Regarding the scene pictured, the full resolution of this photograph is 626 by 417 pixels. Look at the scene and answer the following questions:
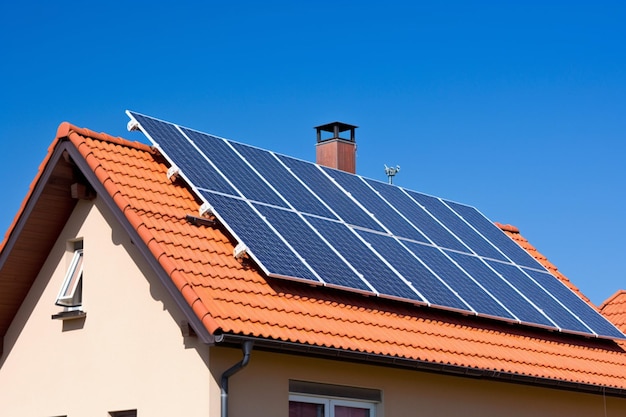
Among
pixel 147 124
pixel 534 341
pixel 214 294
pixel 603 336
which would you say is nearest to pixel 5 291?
pixel 147 124

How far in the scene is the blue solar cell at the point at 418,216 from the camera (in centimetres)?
1972

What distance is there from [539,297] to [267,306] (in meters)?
7.31

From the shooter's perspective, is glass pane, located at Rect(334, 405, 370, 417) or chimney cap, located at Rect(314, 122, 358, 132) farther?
chimney cap, located at Rect(314, 122, 358, 132)

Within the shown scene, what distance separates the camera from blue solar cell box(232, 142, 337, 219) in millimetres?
17453

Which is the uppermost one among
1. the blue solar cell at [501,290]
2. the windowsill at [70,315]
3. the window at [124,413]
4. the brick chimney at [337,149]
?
the brick chimney at [337,149]

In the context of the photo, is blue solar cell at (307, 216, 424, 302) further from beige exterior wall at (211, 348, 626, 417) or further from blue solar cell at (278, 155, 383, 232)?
beige exterior wall at (211, 348, 626, 417)

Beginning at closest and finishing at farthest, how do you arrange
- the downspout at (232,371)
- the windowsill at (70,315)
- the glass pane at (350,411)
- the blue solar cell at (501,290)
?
the downspout at (232,371) < the glass pane at (350,411) < the windowsill at (70,315) < the blue solar cell at (501,290)

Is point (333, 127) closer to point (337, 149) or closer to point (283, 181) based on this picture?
point (337, 149)

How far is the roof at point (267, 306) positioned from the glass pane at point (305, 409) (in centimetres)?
97

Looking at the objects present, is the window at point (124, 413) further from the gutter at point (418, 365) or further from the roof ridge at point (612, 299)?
the roof ridge at point (612, 299)

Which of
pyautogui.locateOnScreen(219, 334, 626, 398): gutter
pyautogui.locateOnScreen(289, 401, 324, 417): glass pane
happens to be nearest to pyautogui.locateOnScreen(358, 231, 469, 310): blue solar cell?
pyautogui.locateOnScreen(219, 334, 626, 398): gutter

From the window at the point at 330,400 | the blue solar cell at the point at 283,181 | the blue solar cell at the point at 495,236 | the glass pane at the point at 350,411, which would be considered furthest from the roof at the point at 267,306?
the blue solar cell at the point at 495,236

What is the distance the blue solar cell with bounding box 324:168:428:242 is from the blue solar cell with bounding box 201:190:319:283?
358 centimetres

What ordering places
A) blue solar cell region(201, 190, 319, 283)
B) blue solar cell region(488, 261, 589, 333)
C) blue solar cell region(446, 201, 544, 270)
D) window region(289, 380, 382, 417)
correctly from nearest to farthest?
window region(289, 380, 382, 417), blue solar cell region(201, 190, 319, 283), blue solar cell region(488, 261, 589, 333), blue solar cell region(446, 201, 544, 270)
